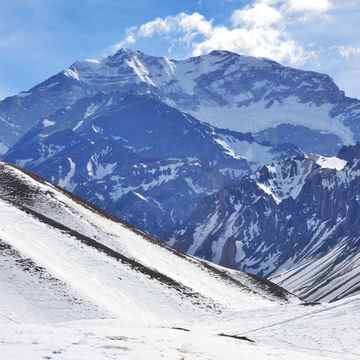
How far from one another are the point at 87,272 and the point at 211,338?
2018 cm

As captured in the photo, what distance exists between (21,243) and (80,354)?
27.8 metres

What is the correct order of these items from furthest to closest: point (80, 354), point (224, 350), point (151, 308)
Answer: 1. point (151, 308)
2. point (224, 350)
3. point (80, 354)

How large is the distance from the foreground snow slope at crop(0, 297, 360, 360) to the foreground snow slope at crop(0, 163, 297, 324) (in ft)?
13.3

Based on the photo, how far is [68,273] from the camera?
5066 centimetres

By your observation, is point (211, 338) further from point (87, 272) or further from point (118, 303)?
point (87, 272)

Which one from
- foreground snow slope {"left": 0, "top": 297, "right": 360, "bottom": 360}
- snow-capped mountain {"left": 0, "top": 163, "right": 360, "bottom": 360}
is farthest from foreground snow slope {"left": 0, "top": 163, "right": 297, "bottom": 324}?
foreground snow slope {"left": 0, "top": 297, "right": 360, "bottom": 360}

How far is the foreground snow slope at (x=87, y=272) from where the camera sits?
4594cm

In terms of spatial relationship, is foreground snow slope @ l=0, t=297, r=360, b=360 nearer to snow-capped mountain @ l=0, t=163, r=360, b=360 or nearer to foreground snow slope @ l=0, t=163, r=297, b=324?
snow-capped mountain @ l=0, t=163, r=360, b=360

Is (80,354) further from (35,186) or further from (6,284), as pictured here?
(35,186)

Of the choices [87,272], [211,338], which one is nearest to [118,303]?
[87,272]

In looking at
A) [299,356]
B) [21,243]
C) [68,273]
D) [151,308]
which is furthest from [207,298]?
[299,356]

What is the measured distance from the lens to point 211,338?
34.6m

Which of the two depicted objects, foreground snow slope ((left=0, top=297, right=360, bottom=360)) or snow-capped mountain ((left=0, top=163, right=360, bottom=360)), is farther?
snow-capped mountain ((left=0, top=163, right=360, bottom=360))

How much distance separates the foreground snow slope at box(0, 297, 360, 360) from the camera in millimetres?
27875
